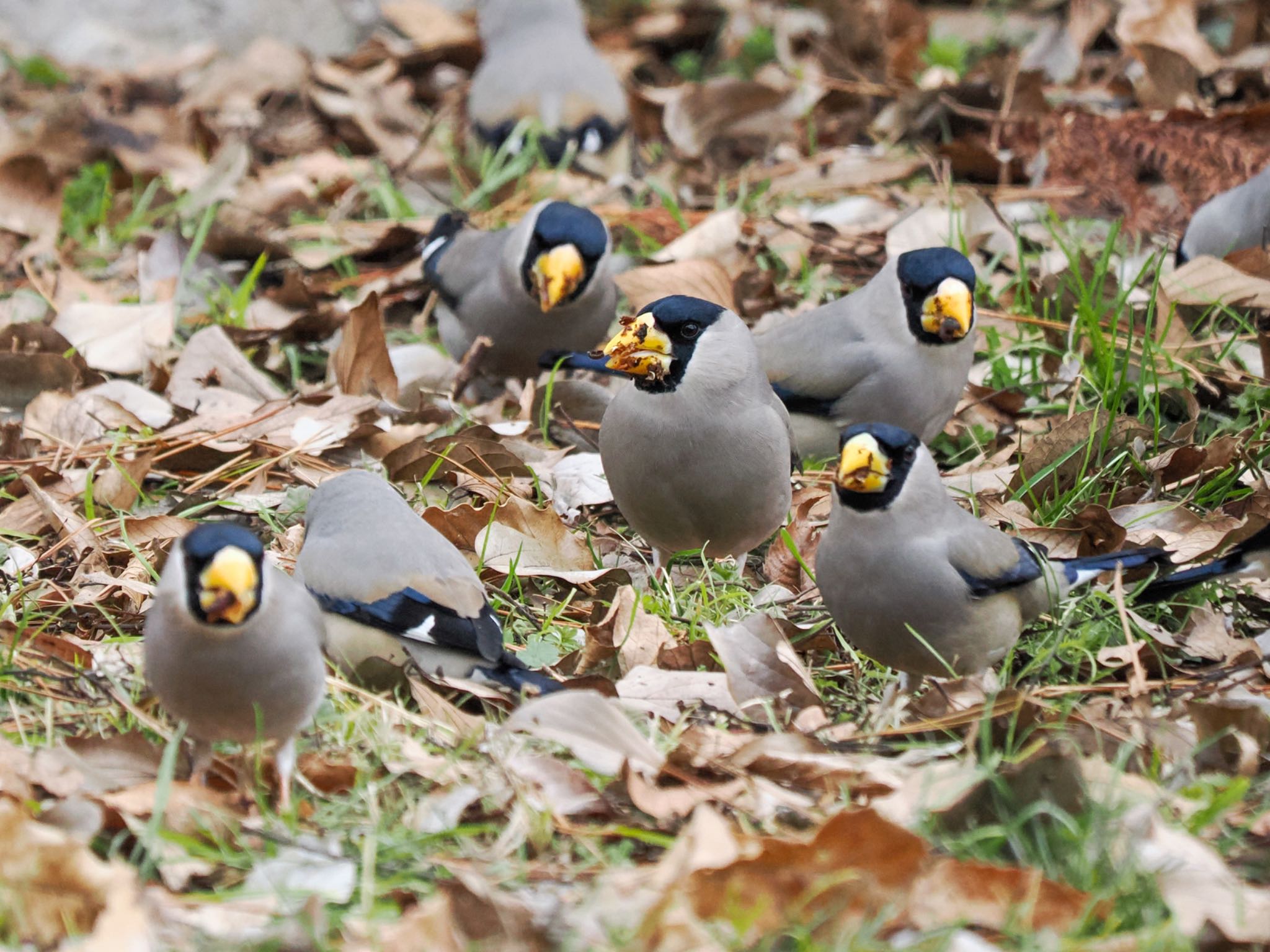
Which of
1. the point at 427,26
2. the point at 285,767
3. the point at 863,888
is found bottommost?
the point at 427,26

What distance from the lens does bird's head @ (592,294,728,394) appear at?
3637mm

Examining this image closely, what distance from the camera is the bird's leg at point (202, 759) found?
270 cm

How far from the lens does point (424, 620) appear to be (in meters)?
3.02

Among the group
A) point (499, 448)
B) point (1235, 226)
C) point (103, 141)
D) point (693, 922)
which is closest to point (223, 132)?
point (103, 141)

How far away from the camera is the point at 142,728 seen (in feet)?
9.47

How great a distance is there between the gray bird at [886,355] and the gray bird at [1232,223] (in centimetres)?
112

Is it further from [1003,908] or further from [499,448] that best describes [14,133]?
[1003,908]

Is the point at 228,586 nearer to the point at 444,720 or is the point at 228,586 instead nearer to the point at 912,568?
the point at 444,720

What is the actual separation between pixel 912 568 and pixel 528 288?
2382mm

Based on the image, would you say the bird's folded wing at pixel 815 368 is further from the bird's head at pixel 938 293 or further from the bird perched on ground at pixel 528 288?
the bird perched on ground at pixel 528 288

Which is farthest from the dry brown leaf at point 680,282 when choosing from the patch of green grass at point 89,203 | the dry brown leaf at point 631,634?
the patch of green grass at point 89,203

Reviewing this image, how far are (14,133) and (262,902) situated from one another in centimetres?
539

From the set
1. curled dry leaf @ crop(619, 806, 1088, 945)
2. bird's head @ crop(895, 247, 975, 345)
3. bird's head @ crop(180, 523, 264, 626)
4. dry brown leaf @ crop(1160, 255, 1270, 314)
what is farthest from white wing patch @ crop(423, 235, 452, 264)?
curled dry leaf @ crop(619, 806, 1088, 945)

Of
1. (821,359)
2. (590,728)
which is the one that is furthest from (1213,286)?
(590,728)
